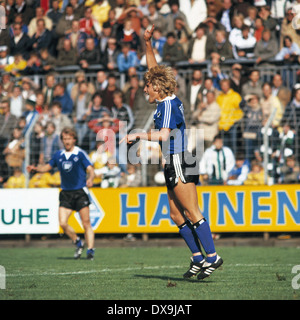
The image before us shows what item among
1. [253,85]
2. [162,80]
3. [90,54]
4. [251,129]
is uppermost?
[90,54]

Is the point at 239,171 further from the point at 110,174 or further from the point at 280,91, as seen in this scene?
the point at 110,174

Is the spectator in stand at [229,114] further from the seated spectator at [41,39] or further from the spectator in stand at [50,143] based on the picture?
the seated spectator at [41,39]

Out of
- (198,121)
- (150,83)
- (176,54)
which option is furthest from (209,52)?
(150,83)

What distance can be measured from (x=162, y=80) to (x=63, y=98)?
10724 millimetres

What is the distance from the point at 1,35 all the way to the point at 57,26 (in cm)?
185

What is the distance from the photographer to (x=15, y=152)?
664 inches

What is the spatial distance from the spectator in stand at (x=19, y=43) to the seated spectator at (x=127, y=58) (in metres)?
3.43

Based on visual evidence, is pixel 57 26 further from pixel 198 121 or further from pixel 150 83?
pixel 150 83

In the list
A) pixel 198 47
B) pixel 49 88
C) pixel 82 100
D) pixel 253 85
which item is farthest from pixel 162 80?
pixel 49 88

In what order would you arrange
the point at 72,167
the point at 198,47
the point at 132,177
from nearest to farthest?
the point at 72,167
the point at 132,177
the point at 198,47

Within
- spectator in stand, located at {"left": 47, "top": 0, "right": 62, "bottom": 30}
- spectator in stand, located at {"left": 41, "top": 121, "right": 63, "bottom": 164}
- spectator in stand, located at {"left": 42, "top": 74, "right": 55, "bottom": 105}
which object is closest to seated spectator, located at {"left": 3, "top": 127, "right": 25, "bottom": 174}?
spectator in stand, located at {"left": 41, "top": 121, "right": 63, "bottom": 164}

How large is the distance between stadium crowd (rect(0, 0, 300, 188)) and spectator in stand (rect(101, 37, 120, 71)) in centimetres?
3

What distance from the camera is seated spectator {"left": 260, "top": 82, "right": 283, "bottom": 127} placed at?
15617 mm

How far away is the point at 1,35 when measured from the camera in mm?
21578
